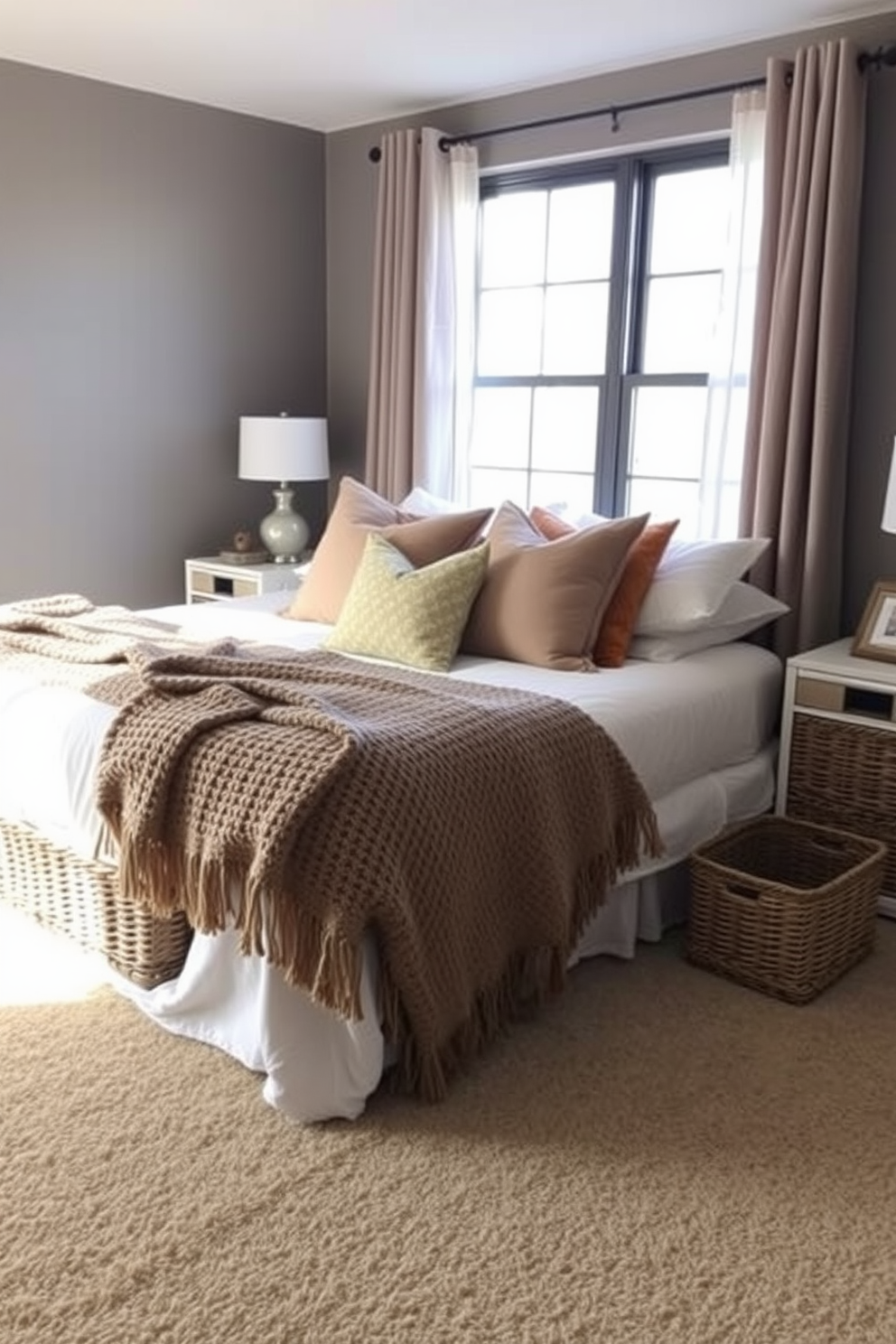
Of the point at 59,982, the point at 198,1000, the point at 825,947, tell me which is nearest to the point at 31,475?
the point at 59,982

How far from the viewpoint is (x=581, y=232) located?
12.7 ft

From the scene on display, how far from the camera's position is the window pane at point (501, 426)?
13.7ft

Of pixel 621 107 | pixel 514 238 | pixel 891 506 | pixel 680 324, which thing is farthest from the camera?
pixel 514 238

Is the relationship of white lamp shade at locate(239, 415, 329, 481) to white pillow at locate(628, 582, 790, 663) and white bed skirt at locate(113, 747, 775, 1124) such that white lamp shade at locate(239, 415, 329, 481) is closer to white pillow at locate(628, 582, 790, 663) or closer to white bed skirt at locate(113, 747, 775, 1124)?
white pillow at locate(628, 582, 790, 663)

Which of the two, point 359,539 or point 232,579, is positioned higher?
point 359,539

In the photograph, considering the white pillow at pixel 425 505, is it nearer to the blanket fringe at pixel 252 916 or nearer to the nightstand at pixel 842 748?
the nightstand at pixel 842 748

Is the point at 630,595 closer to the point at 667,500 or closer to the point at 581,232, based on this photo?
the point at 667,500

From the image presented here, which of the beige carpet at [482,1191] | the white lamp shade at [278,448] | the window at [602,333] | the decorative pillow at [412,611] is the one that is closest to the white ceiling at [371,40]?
the window at [602,333]

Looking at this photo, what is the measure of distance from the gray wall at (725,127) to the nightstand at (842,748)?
54 centimetres

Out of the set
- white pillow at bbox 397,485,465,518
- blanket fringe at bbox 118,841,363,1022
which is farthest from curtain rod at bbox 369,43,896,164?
blanket fringe at bbox 118,841,363,1022

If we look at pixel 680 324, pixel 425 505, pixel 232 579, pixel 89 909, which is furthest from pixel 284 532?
pixel 89 909

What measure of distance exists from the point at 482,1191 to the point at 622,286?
9.52ft

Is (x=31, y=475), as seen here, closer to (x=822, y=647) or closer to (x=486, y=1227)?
(x=822, y=647)

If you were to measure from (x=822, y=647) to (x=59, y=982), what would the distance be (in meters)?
2.15
